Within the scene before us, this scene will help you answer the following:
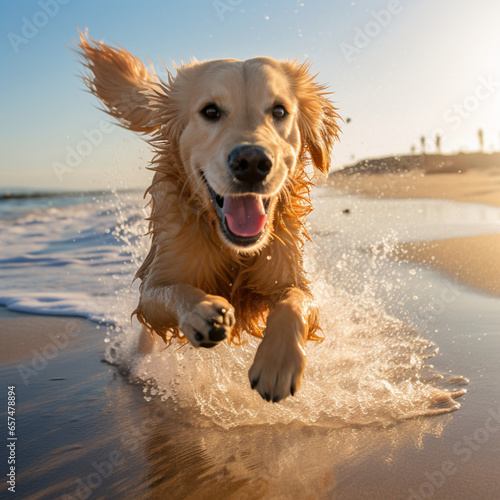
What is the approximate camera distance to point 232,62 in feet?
9.45

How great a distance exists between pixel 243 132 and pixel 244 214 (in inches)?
15.7

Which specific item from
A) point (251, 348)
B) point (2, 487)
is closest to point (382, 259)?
point (251, 348)

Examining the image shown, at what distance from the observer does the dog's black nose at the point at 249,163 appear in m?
2.36

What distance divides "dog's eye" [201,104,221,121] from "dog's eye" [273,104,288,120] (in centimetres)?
30

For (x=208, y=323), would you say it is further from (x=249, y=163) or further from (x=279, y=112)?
(x=279, y=112)

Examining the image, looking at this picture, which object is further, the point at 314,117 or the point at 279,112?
the point at 314,117

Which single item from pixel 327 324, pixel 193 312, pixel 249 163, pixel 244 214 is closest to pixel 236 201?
pixel 244 214

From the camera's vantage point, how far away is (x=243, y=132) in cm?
251

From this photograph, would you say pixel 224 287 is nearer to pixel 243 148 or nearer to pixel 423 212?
pixel 243 148

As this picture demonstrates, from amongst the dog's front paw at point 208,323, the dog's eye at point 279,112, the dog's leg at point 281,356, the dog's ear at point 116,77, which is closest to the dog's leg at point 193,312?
the dog's front paw at point 208,323

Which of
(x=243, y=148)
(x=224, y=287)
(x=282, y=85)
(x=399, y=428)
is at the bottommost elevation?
(x=399, y=428)

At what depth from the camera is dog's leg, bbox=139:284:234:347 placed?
218 cm

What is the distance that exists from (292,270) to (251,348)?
1.11 m

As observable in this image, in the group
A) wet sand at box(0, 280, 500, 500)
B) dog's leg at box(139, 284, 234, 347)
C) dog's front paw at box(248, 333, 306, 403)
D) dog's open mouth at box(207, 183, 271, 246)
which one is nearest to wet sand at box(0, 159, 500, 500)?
wet sand at box(0, 280, 500, 500)
